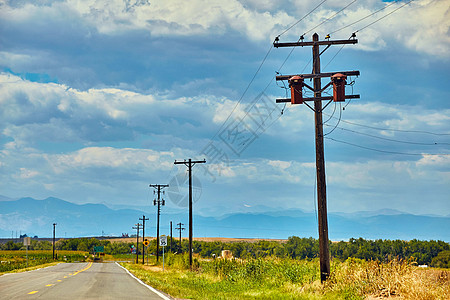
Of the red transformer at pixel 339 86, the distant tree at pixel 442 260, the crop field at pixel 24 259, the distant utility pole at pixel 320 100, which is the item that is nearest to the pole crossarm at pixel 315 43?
the distant utility pole at pixel 320 100

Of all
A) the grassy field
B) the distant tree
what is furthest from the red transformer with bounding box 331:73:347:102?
the distant tree

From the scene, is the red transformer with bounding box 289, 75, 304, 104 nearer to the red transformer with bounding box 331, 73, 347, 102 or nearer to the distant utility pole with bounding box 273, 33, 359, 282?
the distant utility pole with bounding box 273, 33, 359, 282

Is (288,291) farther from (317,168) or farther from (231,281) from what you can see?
(231,281)

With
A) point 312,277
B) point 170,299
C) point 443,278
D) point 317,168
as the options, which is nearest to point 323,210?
point 317,168

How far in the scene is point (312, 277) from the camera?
22.3 m

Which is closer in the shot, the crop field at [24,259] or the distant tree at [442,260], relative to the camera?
the crop field at [24,259]

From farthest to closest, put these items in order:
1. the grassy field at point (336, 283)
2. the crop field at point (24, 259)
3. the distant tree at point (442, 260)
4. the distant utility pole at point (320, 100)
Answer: the distant tree at point (442, 260) → the crop field at point (24, 259) → the distant utility pole at point (320, 100) → the grassy field at point (336, 283)

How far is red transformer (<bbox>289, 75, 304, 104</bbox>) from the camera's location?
21453 millimetres

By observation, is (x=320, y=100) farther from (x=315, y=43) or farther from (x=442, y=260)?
(x=442, y=260)

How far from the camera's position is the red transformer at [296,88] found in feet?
70.4

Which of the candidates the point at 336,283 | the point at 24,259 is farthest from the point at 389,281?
the point at 24,259

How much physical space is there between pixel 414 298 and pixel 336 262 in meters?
7.78

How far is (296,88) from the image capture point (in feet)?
70.5

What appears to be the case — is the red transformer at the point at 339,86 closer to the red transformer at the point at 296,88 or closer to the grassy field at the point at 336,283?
the red transformer at the point at 296,88
